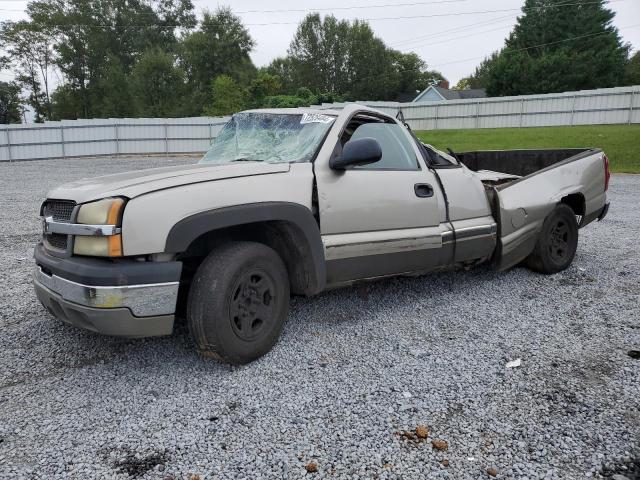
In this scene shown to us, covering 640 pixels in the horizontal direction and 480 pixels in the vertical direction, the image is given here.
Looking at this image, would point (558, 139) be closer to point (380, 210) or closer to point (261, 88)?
point (380, 210)

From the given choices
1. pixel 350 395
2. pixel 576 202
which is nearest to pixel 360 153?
pixel 350 395

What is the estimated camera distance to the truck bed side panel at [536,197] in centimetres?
466

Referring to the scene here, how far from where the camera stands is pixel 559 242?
17.1 feet

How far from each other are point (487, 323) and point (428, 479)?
6.62 ft

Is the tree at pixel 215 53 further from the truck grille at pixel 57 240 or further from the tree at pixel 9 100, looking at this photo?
the truck grille at pixel 57 240

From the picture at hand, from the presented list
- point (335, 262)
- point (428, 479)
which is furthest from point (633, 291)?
point (428, 479)

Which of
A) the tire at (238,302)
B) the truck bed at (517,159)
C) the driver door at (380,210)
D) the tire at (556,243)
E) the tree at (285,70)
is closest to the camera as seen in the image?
the tire at (238,302)

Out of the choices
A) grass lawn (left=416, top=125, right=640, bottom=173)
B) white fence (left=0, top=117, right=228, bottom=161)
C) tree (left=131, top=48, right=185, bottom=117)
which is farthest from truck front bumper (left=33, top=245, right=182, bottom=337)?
tree (left=131, top=48, right=185, bottom=117)

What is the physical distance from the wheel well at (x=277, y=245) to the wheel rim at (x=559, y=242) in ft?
10.1

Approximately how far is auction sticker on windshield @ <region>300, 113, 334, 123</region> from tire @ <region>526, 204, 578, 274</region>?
2.62m

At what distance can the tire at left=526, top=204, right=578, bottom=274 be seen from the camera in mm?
5020

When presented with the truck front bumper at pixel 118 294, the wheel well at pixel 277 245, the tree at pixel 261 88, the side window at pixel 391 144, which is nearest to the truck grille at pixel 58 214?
the truck front bumper at pixel 118 294

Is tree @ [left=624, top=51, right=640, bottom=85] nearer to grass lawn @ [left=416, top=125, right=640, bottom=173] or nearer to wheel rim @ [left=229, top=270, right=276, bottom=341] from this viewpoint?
grass lawn @ [left=416, top=125, right=640, bottom=173]

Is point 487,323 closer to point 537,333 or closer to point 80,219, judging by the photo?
point 537,333
